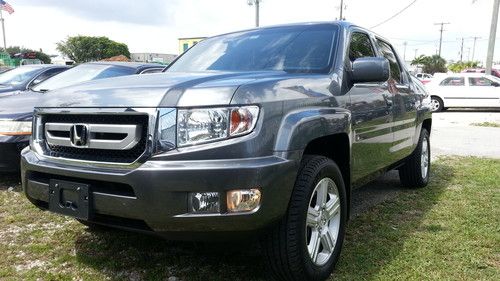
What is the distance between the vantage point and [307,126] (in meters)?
2.77

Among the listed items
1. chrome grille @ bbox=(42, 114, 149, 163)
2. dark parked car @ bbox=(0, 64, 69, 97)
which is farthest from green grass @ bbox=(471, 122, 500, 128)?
chrome grille @ bbox=(42, 114, 149, 163)

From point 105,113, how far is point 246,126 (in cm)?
79

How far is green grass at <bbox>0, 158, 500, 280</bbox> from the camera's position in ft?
10.3

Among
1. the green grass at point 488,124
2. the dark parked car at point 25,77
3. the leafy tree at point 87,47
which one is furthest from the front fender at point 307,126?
the leafy tree at point 87,47

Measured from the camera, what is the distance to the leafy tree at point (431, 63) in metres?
86.8

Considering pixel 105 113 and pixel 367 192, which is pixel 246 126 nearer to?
pixel 105 113

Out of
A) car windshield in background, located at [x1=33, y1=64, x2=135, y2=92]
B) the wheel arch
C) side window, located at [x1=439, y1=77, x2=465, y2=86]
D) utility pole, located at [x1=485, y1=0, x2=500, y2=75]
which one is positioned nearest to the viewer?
the wheel arch

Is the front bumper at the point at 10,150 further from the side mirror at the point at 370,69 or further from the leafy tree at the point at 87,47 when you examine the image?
the leafy tree at the point at 87,47

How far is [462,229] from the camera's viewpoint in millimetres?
4039

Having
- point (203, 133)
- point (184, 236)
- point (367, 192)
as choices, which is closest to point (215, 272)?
point (184, 236)

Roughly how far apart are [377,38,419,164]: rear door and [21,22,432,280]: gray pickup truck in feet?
3.52

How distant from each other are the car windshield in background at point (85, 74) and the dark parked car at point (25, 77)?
619mm

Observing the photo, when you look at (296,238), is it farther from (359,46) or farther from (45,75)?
(45,75)

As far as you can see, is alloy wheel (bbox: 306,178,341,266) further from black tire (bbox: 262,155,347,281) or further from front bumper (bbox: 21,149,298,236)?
front bumper (bbox: 21,149,298,236)
